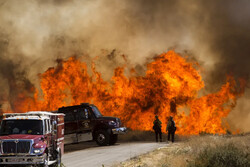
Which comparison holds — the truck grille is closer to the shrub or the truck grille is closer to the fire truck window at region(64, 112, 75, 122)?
the shrub

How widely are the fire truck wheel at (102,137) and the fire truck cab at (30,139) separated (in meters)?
7.89

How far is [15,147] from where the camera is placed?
14328 mm

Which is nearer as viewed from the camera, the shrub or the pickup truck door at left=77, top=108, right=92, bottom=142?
the shrub

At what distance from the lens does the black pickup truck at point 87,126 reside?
1003 inches

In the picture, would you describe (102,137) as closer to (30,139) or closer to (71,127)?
(71,127)

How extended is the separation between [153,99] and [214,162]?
65.0 ft

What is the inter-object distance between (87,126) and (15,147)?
447 inches

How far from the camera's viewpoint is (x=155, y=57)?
3506 cm

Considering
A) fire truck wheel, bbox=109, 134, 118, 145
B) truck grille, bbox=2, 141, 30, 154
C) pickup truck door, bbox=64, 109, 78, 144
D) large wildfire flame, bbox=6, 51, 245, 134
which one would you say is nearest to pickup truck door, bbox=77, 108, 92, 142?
pickup truck door, bbox=64, 109, 78, 144

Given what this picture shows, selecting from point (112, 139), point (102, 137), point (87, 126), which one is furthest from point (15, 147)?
point (112, 139)

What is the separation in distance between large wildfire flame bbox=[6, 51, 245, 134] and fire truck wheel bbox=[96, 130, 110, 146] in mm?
8643

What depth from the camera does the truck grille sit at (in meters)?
14.3

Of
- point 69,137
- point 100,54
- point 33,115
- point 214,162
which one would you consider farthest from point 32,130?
point 100,54

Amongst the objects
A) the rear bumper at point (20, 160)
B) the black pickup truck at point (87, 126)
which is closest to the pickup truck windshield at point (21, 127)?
the rear bumper at point (20, 160)
